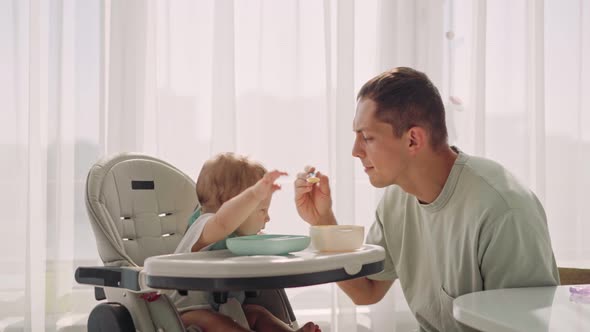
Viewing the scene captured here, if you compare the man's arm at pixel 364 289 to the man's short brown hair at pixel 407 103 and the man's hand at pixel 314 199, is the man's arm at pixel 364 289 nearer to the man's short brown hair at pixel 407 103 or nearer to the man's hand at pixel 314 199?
the man's hand at pixel 314 199

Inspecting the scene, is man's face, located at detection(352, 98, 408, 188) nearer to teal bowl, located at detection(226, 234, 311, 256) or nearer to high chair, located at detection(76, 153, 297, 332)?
A: teal bowl, located at detection(226, 234, 311, 256)

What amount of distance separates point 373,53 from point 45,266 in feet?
5.11

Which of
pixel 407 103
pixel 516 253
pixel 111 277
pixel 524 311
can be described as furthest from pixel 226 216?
pixel 524 311

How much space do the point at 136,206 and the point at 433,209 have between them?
2.53 ft

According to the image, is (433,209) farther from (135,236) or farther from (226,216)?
(135,236)

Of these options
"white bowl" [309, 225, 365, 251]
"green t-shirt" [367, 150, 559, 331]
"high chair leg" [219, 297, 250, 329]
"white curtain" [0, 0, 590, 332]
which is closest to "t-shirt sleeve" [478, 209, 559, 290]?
"green t-shirt" [367, 150, 559, 331]

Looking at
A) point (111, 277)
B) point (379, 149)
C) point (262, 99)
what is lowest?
point (111, 277)

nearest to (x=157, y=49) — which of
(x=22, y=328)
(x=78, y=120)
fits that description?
(x=78, y=120)

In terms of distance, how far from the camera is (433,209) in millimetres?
1576

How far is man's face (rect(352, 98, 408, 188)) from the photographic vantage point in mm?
1595

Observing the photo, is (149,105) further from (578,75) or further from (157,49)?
(578,75)

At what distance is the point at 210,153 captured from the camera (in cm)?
260

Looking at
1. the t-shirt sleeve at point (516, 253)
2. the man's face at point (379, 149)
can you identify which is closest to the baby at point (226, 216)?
the man's face at point (379, 149)

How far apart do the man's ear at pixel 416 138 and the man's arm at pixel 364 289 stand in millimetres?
434
